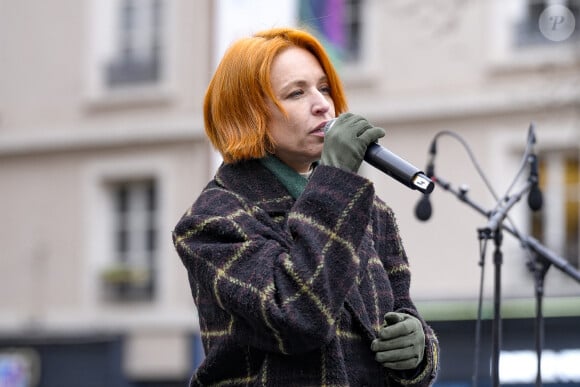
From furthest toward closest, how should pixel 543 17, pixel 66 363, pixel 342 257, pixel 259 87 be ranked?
pixel 66 363
pixel 543 17
pixel 259 87
pixel 342 257

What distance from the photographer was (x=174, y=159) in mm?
16422

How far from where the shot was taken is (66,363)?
16.1 metres

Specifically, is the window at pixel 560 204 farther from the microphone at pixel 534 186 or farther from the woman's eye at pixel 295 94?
the woman's eye at pixel 295 94

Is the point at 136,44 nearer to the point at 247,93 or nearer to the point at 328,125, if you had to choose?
the point at 247,93

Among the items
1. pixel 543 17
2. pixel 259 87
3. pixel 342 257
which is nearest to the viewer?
pixel 342 257

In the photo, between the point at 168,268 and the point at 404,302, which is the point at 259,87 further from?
the point at 168,268

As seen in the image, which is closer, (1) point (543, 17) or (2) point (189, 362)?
(1) point (543, 17)

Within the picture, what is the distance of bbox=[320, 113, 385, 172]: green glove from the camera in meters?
2.31

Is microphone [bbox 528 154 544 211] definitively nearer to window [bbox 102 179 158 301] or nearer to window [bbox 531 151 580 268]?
window [bbox 531 151 580 268]

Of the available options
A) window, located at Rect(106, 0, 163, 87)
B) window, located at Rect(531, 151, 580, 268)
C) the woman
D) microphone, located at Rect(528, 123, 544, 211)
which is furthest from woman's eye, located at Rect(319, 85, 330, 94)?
window, located at Rect(106, 0, 163, 87)

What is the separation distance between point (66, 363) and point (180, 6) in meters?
4.91

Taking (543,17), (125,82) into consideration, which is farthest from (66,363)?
(543,17)

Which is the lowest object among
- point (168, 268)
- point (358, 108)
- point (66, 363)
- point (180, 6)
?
point (66, 363)

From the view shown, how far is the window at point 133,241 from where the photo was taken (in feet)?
54.4
